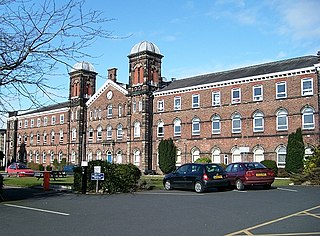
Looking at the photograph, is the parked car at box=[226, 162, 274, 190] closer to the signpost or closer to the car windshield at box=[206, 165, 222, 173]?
the car windshield at box=[206, 165, 222, 173]

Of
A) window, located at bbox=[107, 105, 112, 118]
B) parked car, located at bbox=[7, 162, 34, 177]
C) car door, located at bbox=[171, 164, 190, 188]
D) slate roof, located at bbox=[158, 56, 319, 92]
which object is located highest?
slate roof, located at bbox=[158, 56, 319, 92]

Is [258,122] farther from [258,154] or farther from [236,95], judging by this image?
[236,95]

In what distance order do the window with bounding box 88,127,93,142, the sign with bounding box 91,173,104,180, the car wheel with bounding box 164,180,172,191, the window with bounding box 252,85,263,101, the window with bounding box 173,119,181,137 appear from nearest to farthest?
the sign with bounding box 91,173,104,180 < the car wheel with bounding box 164,180,172,191 < the window with bounding box 252,85,263,101 < the window with bounding box 173,119,181,137 < the window with bounding box 88,127,93,142

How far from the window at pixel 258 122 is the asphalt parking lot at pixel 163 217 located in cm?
2512

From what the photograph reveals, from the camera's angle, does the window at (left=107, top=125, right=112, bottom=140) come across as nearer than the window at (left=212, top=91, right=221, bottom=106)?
No

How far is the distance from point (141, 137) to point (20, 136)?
3675 centimetres

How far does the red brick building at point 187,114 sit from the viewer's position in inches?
1538

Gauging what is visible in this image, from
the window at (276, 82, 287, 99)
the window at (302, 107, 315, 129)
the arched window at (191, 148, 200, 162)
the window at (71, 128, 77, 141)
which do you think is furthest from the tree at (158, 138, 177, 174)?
the window at (71, 128, 77, 141)

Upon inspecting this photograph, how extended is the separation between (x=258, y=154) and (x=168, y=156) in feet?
37.2

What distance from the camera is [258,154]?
4084 cm

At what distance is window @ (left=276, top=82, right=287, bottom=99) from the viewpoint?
39.4 meters

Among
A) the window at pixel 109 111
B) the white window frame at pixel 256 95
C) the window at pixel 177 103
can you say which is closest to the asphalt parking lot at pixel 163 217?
the white window frame at pixel 256 95

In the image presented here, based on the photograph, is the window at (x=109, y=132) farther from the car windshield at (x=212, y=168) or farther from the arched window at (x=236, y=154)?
the car windshield at (x=212, y=168)

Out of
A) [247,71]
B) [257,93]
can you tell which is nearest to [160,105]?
A: [247,71]
